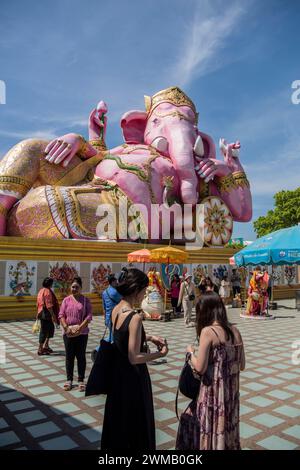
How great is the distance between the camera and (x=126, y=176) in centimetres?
1305

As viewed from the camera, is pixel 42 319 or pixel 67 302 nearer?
pixel 67 302

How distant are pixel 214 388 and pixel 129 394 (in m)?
0.50

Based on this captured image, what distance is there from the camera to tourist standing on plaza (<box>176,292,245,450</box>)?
2256 mm

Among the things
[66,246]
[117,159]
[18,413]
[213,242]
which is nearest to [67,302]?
[18,413]

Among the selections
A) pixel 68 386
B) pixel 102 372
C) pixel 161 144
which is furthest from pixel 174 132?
pixel 102 372

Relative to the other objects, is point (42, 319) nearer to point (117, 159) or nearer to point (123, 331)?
point (123, 331)

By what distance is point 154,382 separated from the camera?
15.7 feet

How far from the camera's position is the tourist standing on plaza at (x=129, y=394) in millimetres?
2240

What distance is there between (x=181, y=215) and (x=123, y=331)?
12085 mm

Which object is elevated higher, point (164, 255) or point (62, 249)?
point (62, 249)

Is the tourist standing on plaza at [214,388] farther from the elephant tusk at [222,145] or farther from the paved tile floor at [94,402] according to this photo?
the elephant tusk at [222,145]

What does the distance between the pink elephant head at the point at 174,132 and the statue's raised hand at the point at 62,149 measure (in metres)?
3.47

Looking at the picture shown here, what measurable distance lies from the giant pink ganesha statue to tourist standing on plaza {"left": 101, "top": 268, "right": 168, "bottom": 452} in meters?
9.17

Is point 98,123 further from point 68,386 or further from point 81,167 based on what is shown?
point 68,386
